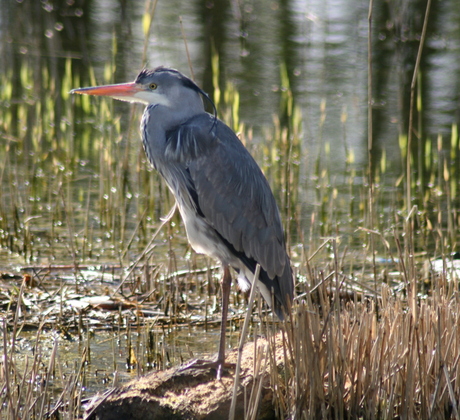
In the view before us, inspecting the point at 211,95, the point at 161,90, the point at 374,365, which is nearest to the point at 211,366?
the point at 374,365

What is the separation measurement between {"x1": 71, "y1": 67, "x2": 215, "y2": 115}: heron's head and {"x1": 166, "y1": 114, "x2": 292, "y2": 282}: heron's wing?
15cm

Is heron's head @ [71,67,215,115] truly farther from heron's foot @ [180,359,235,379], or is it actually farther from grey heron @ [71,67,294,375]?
heron's foot @ [180,359,235,379]

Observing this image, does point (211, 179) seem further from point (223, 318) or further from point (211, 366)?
point (211, 366)

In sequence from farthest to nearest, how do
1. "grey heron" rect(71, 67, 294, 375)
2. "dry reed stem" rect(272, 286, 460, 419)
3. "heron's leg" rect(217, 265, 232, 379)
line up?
"grey heron" rect(71, 67, 294, 375), "heron's leg" rect(217, 265, 232, 379), "dry reed stem" rect(272, 286, 460, 419)

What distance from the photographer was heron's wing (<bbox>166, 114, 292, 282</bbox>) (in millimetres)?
4562

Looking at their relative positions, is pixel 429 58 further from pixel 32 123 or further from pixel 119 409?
pixel 119 409

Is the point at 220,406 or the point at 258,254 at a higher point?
the point at 258,254

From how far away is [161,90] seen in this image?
15.4 feet

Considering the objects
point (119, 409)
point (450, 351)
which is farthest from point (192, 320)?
point (450, 351)

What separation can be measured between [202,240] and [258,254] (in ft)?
1.08

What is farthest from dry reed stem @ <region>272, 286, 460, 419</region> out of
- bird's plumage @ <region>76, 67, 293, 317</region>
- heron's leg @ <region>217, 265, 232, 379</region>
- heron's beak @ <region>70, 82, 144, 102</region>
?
heron's beak @ <region>70, 82, 144, 102</region>

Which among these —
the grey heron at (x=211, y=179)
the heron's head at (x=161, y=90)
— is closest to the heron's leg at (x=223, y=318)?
the grey heron at (x=211, y=179)

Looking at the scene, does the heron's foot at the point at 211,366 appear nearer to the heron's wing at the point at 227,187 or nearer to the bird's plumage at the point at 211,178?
the bird's plumage at the point at 211,178

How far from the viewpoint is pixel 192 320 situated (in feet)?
17.9
